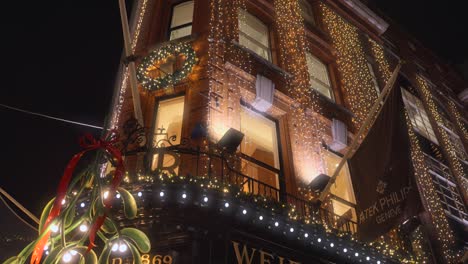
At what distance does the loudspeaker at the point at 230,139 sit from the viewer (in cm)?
932

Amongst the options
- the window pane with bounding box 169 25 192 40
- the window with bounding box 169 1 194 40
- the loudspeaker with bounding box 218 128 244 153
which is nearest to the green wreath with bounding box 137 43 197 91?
the window pane with bounding box 169 25 192 40

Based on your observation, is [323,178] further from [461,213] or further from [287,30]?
[461,213]

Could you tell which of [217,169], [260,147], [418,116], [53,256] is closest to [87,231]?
[53,256]

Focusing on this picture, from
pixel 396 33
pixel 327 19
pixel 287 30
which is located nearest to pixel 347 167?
pixel 287 30

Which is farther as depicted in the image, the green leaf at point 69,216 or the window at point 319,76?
the window at point 319,76

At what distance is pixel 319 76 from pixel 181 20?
5610mm

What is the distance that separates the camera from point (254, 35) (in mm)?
14664

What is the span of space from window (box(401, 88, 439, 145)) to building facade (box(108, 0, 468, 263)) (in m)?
0.08

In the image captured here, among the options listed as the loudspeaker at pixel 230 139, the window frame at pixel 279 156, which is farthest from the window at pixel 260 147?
the loudspeaker at pixel 230 139

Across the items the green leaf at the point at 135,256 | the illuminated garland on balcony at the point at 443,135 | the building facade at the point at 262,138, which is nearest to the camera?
the green leaf at the point at 135,256

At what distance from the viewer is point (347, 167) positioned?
1319 centimetres

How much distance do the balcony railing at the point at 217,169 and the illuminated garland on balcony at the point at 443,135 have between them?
9.39 meters

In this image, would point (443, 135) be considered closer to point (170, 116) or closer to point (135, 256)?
point (170, 116)

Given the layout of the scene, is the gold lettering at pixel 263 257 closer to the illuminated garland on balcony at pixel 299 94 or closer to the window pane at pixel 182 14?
the illuminated garland on balcony at pixel 299 94
